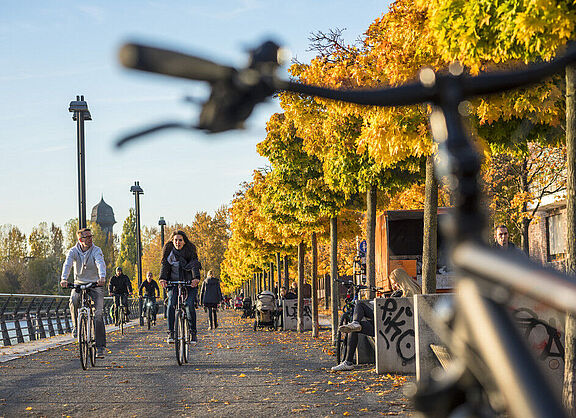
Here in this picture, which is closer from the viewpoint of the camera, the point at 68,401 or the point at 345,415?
the point at 345,415

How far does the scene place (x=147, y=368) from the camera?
12125mm

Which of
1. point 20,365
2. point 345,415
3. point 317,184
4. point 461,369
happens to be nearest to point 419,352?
point 345,415

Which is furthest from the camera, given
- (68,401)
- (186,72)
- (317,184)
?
(317,184)

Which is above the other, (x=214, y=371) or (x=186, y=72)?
(x=186, y=72)

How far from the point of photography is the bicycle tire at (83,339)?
11.3m

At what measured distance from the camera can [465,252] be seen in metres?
0.84

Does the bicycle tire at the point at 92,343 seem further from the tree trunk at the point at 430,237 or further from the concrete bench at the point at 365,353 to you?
the tree trunk at the point at 430,237

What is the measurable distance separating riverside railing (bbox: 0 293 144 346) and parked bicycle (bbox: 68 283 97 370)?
7063 millimetres

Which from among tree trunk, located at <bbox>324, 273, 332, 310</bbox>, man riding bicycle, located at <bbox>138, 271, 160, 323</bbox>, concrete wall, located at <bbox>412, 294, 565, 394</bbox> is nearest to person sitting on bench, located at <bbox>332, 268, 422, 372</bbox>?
concrete wall, located at <bbox>412, 294, 565, 394</bbox>

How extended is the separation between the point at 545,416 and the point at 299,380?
9867 mm

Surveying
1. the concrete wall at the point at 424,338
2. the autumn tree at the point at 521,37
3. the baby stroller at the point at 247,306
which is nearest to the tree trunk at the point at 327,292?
the baby stroller at the point at 247,306

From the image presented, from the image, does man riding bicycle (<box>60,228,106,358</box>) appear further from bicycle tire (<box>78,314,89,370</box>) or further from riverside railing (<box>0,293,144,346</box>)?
riverside railing (<box>0,293,144,346</box>)

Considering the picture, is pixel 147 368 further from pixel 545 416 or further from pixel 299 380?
pixel 545 416

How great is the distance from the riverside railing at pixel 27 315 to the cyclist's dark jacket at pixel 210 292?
4.19 metres
